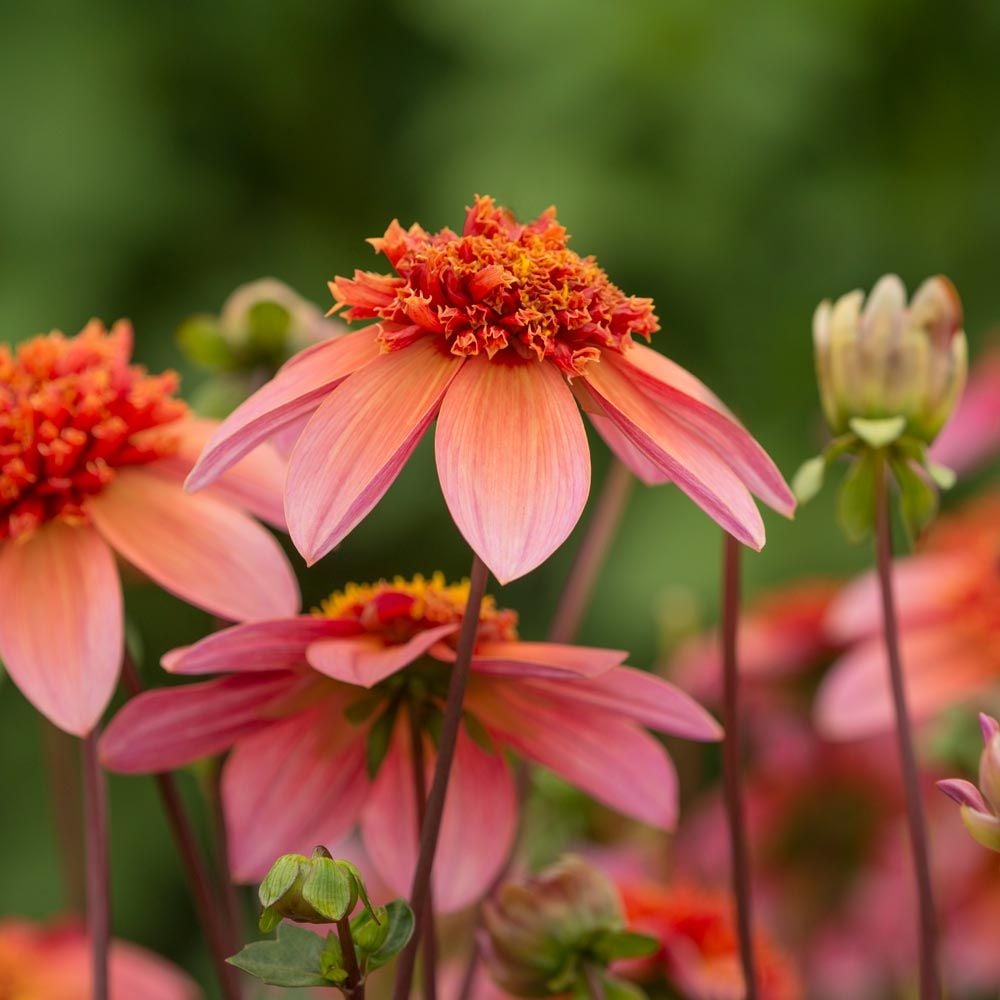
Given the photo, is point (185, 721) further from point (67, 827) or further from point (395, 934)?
point (67, 827)

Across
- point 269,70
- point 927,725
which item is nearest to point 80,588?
point 927,725

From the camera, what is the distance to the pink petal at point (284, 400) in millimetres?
239

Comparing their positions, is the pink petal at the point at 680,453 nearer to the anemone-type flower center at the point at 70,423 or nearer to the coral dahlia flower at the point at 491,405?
the coral dahlia flower at the point at 491,405

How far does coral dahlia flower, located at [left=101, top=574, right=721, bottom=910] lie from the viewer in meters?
0.27

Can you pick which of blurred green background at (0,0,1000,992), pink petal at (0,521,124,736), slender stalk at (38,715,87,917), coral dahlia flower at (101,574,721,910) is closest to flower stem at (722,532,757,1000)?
coral dahlia flower at (101,574,721,910)

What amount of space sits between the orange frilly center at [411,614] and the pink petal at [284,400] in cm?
4

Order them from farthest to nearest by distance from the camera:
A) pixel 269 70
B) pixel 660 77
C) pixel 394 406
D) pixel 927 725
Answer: pixel 269 70
pixel 660 77
pixel 927 725
pixel 394 406

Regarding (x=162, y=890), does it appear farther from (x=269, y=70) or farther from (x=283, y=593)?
(x=283, y=593)

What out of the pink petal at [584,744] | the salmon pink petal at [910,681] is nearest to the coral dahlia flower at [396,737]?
the pink petal at [584,744]

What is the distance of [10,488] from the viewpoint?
0.97ft

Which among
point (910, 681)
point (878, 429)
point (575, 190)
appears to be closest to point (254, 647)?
point (878, 429)

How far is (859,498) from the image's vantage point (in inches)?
11.8

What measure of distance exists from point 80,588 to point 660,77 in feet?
3.48

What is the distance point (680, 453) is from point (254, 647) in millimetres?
77
